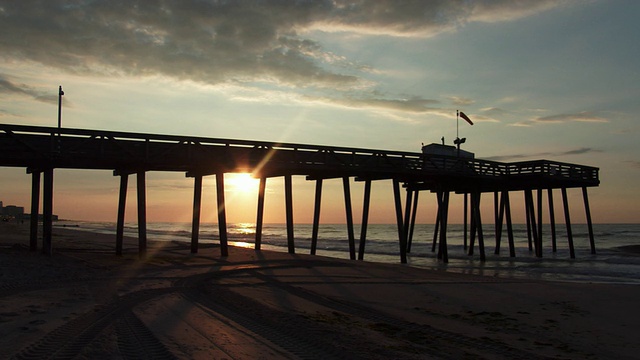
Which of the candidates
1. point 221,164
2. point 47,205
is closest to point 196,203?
point 221,164

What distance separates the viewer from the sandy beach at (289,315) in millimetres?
7605

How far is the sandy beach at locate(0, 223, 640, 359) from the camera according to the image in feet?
25.0

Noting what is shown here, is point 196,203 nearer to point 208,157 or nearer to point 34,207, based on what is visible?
point 208,157

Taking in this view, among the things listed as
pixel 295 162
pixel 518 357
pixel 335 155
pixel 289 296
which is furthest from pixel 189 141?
pixel 518 357

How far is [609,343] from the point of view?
32.5 feet

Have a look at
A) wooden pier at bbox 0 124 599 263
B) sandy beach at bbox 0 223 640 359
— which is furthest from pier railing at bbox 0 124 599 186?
sandy beach at bbox 0 223 640 359

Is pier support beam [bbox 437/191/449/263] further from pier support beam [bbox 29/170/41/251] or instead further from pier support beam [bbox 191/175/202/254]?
pier support beam [bbox 29/170/41/251]

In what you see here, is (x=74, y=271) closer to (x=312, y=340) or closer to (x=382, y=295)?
(x=382, y=295)

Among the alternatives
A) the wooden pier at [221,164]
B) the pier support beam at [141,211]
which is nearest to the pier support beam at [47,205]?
the wooden pier at [221,164]

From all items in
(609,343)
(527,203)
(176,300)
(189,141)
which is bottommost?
(609,343)

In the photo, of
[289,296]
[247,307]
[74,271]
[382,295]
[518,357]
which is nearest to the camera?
[518,357]

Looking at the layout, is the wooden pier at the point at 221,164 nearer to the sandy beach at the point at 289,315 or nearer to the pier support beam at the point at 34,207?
the pier support beam at the point at 34,207

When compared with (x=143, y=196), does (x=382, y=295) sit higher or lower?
lower

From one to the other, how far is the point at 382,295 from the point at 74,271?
9.20m
